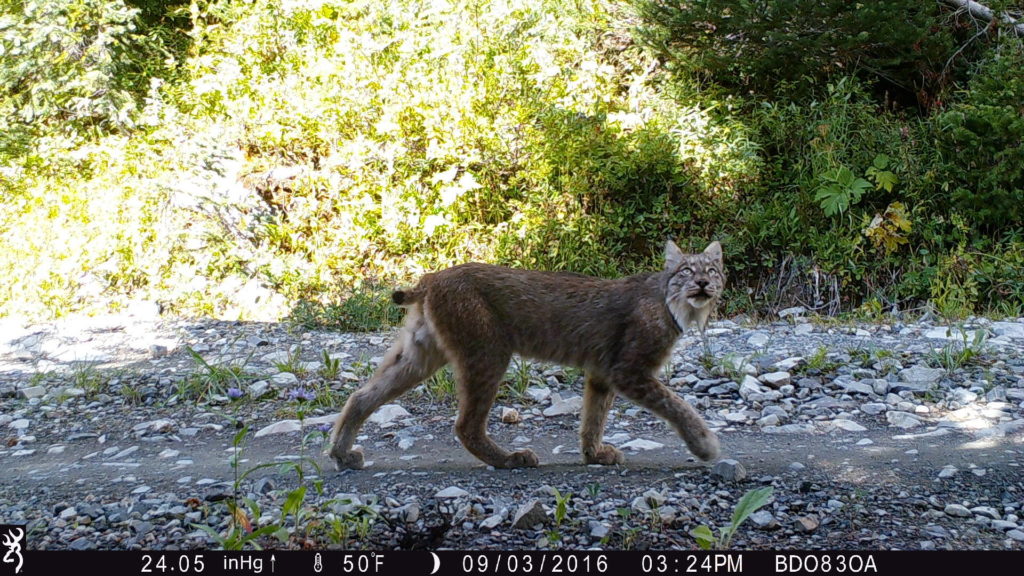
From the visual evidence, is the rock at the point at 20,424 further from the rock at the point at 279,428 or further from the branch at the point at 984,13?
the branch at the point at 984,13

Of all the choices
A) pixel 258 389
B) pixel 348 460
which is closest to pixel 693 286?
pixel 348 460

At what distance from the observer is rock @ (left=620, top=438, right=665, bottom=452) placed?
5.84 metres

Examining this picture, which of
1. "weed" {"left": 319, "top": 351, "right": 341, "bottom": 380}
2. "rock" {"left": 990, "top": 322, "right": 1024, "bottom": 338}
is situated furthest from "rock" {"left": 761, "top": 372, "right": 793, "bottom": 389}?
"weed" {"left": 319, "top": 351, "right": 341, "bottom": 380}

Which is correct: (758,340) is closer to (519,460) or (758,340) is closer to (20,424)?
(519,460)

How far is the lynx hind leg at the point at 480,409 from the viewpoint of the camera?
5.27 metres

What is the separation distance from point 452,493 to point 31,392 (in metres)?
4.31

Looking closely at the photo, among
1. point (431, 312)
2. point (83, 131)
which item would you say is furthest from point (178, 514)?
point (83, 131)

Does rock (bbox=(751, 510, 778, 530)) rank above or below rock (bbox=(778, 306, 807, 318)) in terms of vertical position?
above

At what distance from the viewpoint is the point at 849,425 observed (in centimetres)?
595

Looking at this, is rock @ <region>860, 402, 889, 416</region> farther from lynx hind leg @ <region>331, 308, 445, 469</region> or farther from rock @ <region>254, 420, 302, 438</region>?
rock @ <region>254, 420, 302, 438</region>

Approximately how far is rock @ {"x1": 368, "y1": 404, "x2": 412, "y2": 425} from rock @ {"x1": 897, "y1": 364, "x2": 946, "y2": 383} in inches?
142

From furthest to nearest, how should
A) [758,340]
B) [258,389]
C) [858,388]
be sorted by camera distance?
[758,340] < [258,389] < [858,388]

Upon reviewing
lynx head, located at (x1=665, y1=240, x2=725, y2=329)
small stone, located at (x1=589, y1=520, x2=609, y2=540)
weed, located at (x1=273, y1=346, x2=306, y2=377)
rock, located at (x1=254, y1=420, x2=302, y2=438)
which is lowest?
rock, located at (x1=254, y1=420, x2=302, y2=438)

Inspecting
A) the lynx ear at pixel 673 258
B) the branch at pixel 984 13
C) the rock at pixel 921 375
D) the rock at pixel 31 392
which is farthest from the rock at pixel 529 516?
the branch at pixel 984 13
